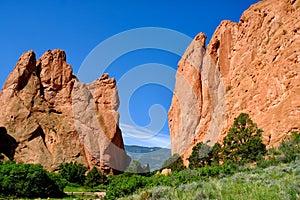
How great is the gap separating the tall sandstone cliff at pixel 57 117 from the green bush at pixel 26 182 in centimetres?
3117

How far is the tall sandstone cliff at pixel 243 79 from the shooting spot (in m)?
38.3

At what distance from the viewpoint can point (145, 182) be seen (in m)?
19.3

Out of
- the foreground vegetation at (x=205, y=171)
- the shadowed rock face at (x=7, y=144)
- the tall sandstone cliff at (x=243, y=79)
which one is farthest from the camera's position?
the shadowed rock face at (x=7, y=144)

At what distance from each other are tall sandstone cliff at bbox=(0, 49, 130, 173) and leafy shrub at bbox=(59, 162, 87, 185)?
16.2 feet

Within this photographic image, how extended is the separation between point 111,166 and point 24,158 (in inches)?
707

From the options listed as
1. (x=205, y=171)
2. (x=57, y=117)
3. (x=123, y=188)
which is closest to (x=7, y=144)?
(x=57, y=117)

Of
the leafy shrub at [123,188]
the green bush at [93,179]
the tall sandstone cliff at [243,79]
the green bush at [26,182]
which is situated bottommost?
the leafy shrub at [123,188]

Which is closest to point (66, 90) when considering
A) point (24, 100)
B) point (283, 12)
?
point (24, 100)

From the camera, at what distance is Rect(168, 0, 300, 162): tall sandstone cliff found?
38.3m

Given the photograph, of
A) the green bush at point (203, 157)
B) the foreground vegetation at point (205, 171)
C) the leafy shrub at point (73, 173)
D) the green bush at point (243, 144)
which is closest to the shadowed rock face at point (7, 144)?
the leafy shrub at point (73, 173)

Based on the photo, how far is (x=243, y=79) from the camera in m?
52.2

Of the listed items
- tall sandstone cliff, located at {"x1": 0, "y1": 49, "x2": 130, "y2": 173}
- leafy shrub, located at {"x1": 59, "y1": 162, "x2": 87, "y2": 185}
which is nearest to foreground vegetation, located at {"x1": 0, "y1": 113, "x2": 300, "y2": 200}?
leafy shrub, located at {"x1": 59, "y1": 162, "x2": 87, "y2": 185}

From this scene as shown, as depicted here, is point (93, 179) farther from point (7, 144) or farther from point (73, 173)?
point (7, 144)

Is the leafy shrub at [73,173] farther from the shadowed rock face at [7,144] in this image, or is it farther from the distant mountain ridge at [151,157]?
the distant mountain ridge at [151,157]
